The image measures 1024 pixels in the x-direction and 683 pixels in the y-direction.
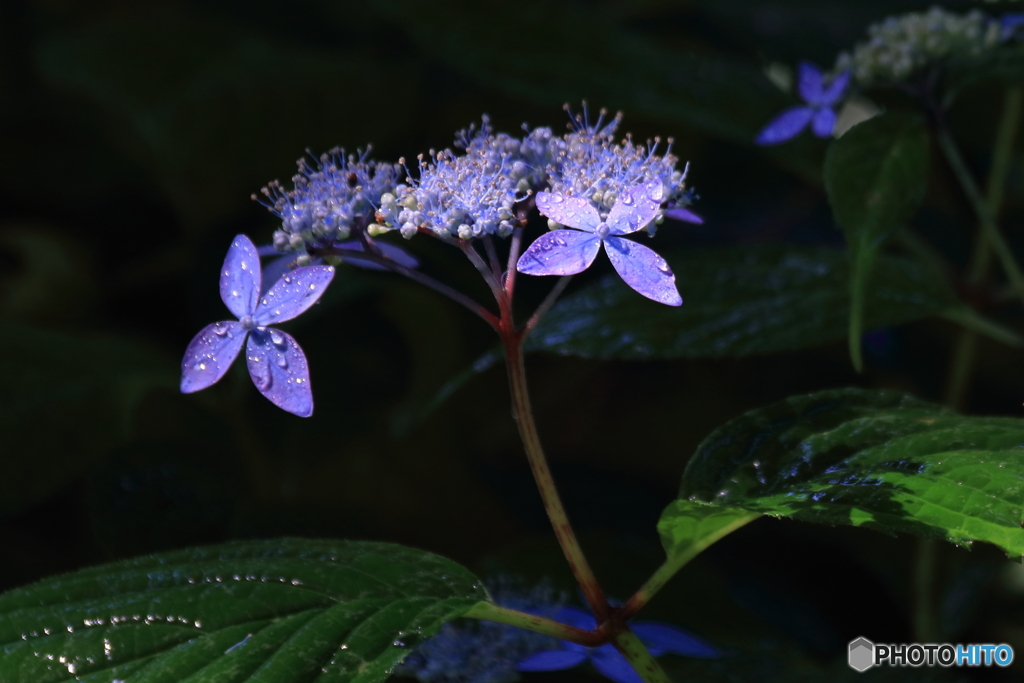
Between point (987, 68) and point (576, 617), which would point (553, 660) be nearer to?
point (576, 617)

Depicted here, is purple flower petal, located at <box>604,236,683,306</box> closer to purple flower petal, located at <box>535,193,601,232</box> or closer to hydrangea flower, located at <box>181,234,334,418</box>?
purple flower petal, located at <box>535,193,601,232</box>

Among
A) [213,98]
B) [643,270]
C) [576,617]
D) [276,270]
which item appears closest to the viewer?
[643,270]

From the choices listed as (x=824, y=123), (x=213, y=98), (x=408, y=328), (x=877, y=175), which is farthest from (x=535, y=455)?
(x=213, y=98)

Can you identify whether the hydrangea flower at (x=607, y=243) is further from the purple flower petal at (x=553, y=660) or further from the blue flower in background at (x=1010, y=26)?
the blue flower in background at (x=1010, y=26)

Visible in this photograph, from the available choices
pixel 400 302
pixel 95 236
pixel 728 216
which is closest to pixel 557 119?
pixel 728 216

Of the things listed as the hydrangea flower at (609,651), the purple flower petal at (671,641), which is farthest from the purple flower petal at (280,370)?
the purple flower petal at (671,641)
